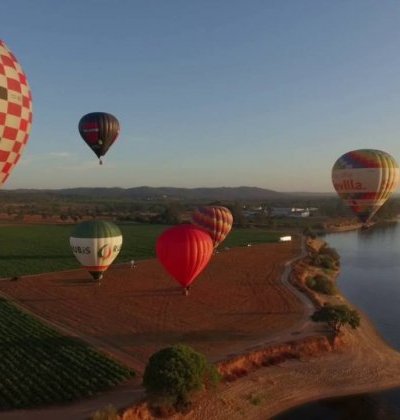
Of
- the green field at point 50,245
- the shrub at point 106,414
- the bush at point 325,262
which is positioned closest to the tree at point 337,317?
the shrub at point 106,414

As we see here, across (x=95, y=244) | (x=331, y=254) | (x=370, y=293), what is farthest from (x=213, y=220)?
(x=331, y=254)

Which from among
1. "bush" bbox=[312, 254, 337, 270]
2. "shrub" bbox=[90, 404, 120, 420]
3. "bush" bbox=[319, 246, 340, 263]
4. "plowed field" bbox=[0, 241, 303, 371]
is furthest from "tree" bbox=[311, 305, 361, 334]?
"bush" bbox=[319, 246, 340, 263]

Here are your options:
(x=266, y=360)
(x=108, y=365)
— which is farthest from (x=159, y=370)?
(x=266, y=360)

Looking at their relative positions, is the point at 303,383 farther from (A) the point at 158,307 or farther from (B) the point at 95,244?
(B) the point at 95,244

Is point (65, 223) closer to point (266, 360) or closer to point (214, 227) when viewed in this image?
point (214, 227)

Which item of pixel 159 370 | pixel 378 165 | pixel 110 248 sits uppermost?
pixel 378 165

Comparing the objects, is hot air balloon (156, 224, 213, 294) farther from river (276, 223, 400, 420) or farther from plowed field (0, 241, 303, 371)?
river (276, 223, 400, 420)
